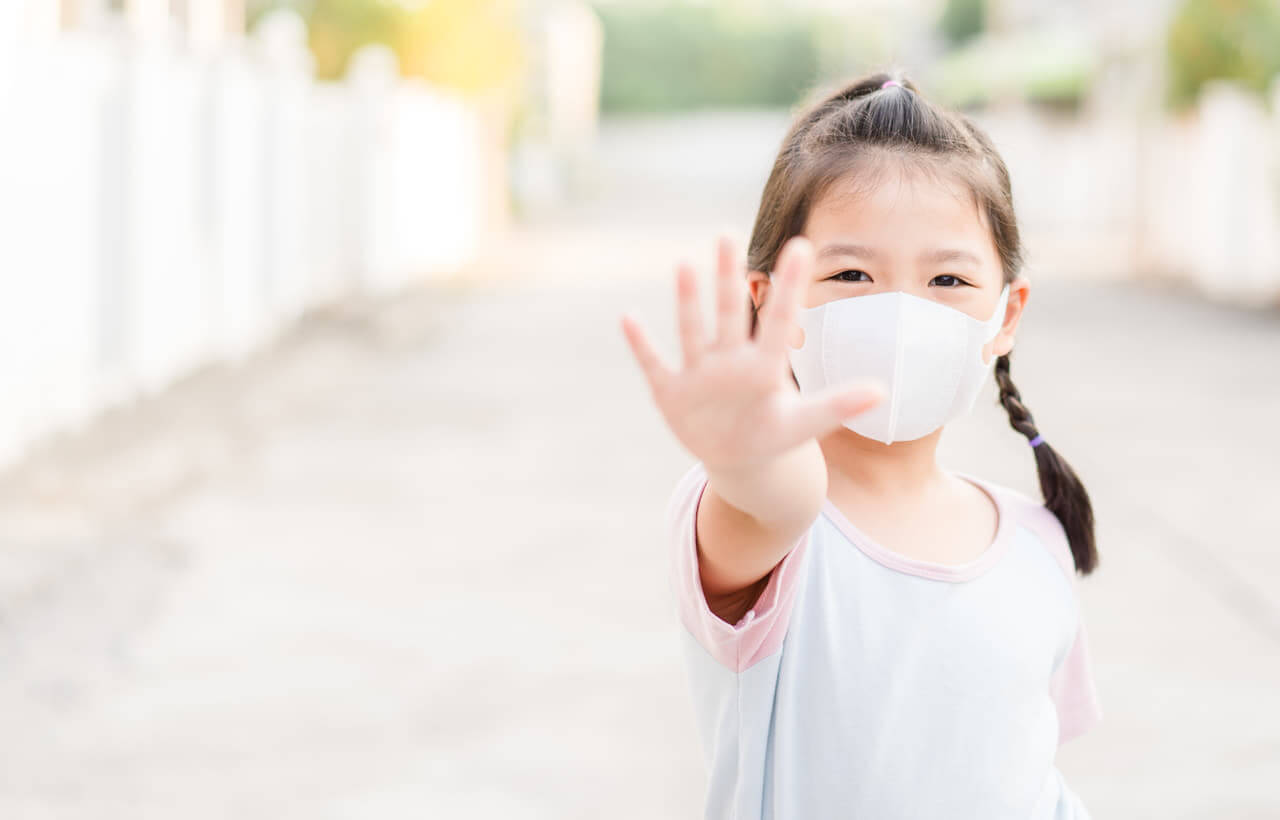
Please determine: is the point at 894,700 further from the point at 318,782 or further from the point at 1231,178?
the point at 1231,178

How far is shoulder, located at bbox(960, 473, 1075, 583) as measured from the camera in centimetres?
184

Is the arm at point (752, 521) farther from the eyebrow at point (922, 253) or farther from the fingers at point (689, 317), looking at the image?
the eyebrow at point (922, 253)

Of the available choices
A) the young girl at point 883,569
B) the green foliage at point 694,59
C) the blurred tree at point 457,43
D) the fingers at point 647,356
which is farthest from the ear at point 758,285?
the green foliage at point 694,59

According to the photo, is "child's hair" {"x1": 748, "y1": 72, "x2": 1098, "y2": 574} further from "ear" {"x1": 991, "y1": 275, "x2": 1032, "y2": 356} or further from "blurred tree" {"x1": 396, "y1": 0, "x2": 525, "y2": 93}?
"blurred tree" {"x1": 396, "y1": 0, "x2": 525, "y2": 93}

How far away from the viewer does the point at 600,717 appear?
359cm

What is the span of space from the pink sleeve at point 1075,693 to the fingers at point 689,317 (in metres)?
0.82

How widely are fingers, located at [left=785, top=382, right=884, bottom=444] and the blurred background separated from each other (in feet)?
2.71

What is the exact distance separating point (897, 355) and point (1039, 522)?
15.2 inches

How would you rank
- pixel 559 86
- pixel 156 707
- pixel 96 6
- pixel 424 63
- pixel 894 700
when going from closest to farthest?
1. pixel 894 700
2. pixel 156 707
3. pixel 96 6
4. pixel 424 63
5. pixel 559 86

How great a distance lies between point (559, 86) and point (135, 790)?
29.3 m

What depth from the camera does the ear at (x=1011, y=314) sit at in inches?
70.6

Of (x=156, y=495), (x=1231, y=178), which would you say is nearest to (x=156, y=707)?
(x=156, y=495)

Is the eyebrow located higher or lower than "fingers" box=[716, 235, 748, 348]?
lower

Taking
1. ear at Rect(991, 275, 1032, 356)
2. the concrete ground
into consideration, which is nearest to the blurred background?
the concrete ground
